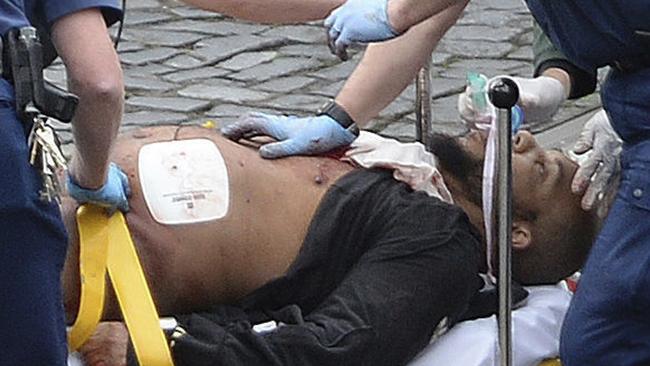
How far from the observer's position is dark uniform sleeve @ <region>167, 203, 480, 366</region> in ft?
9.50

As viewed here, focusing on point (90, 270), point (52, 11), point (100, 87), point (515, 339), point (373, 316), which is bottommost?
point (515, 339)

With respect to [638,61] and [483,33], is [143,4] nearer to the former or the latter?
[483,33]

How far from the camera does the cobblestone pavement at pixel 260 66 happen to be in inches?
220

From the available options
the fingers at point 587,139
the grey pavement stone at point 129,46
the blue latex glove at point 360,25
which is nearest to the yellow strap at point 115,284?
the blue latex glove at point 360,25

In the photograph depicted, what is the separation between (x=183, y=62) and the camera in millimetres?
6289

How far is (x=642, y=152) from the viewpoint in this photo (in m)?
2.63

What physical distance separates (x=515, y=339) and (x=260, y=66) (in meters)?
3.21

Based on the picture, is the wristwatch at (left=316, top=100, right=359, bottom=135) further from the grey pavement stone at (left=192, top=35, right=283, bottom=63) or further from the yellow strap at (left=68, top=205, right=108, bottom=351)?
the grey pavement stone at (left=192, top=35, right=283, bottom=63)

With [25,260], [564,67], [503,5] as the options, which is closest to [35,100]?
[25,260]

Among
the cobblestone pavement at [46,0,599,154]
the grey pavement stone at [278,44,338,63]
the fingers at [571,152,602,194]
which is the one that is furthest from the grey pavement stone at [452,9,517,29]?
the fingers at [571,152,602,194]

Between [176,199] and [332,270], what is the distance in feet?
1.21

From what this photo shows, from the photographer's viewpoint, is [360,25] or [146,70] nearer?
[360,25]

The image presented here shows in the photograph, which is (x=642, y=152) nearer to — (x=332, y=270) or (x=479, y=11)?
(x=332, y=270)

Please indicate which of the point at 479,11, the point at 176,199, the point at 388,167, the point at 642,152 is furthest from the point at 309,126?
the point at 479,11
